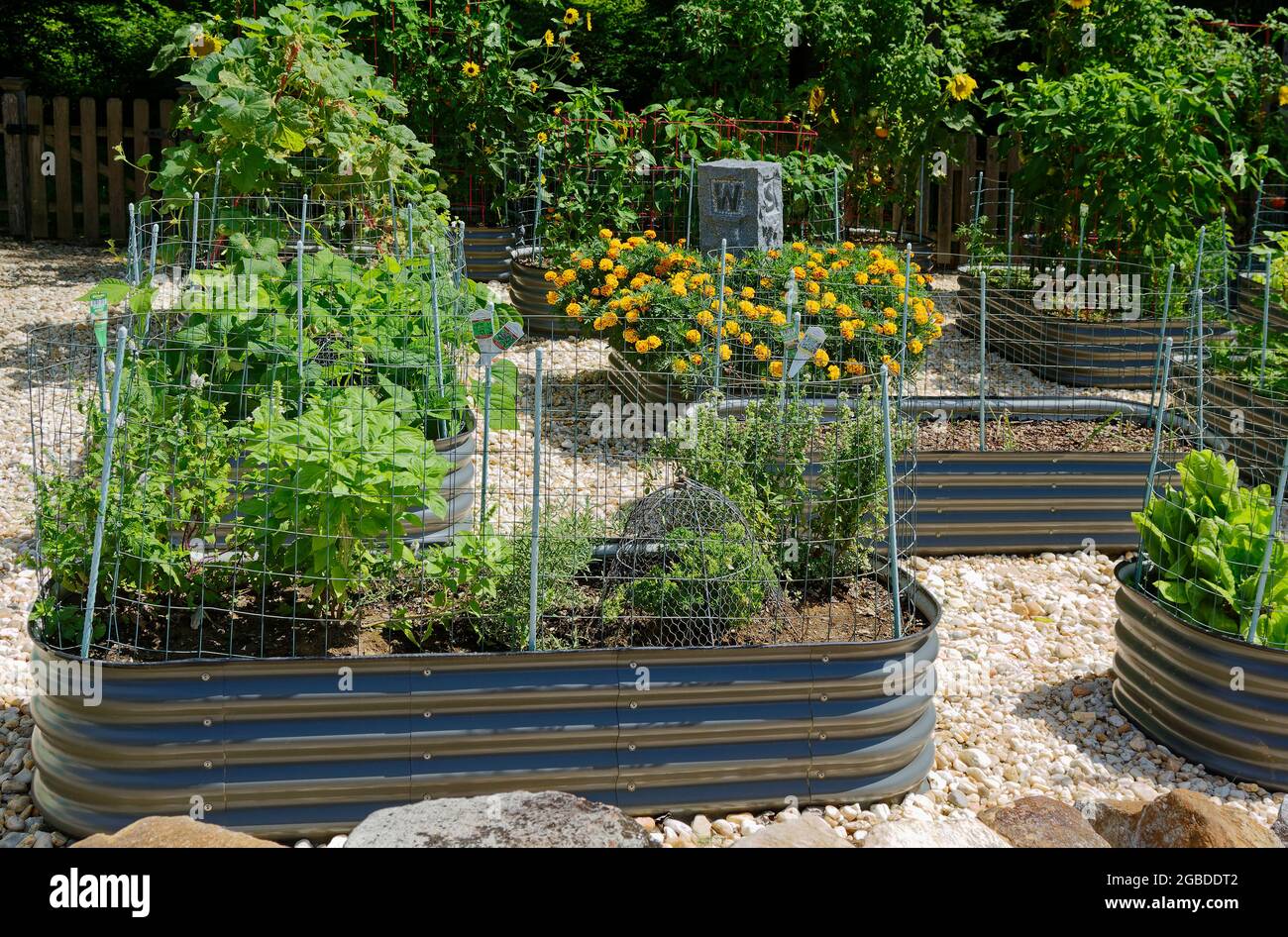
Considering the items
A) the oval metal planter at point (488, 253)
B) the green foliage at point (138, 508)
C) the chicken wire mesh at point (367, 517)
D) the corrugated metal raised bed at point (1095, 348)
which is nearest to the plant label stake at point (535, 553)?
the chicken wire mesh at point (367, 517)

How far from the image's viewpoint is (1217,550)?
4.81m

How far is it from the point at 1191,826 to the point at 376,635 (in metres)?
2.46

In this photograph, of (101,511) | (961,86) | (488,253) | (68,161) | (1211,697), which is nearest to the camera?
(101,511)

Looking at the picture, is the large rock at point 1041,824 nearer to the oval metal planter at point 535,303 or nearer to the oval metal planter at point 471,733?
the oval metal planter at point 471,733

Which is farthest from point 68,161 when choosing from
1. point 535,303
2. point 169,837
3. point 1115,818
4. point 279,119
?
point 1115,818

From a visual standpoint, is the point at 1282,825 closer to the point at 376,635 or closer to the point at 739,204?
the point at 376,635

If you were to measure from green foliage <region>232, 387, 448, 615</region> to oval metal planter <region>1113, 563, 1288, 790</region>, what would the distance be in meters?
2.61

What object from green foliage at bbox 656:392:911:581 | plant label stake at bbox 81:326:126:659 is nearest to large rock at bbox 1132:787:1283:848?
green foliage at bbox 656:392:911:581

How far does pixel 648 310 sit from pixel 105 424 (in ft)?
12.7

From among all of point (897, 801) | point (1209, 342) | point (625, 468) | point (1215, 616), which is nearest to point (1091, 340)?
point (1209, 342)

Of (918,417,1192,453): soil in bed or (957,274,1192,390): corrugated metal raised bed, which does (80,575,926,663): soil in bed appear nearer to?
(918,417,1192,453): soil in bed

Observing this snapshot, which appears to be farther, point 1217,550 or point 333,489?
point 1217,550

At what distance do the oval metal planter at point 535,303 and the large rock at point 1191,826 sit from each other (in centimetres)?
626
